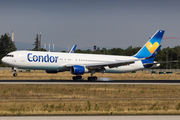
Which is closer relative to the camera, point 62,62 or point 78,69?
point 78,69

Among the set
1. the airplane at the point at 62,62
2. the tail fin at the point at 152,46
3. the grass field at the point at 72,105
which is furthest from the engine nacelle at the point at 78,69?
the tail fin at the point at 152,46

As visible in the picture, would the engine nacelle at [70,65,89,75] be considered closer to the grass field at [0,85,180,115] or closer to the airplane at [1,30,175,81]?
the airplane at [1,30,175,81]

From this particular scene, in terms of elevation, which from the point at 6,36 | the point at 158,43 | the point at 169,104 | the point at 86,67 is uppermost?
the point at 6,36

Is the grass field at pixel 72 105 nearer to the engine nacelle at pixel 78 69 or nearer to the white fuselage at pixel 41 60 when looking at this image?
the engine nacelle at pixel 78 69

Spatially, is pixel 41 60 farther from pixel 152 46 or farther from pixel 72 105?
pixel 152 46

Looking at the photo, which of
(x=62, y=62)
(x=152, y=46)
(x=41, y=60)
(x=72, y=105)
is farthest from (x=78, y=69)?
(x=72, y=105)

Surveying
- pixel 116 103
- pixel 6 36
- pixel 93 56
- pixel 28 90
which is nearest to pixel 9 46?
pixel 6 36

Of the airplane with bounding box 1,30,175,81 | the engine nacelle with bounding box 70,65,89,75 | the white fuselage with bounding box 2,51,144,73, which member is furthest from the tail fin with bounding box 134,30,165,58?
the engine nacelle with bounding box 70,65,89,75

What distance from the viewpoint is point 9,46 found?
477 feet

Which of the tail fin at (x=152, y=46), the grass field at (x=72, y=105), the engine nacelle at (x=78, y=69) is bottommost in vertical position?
the grass field at (x=72, y=105)

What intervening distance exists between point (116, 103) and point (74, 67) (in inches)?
810

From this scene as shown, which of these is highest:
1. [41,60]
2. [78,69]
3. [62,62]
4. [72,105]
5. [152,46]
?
→ [152,46]

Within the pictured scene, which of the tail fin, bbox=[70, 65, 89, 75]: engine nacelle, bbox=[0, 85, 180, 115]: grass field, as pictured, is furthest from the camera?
the tail fin

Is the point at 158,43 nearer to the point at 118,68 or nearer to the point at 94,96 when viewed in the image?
the point at 118,68
